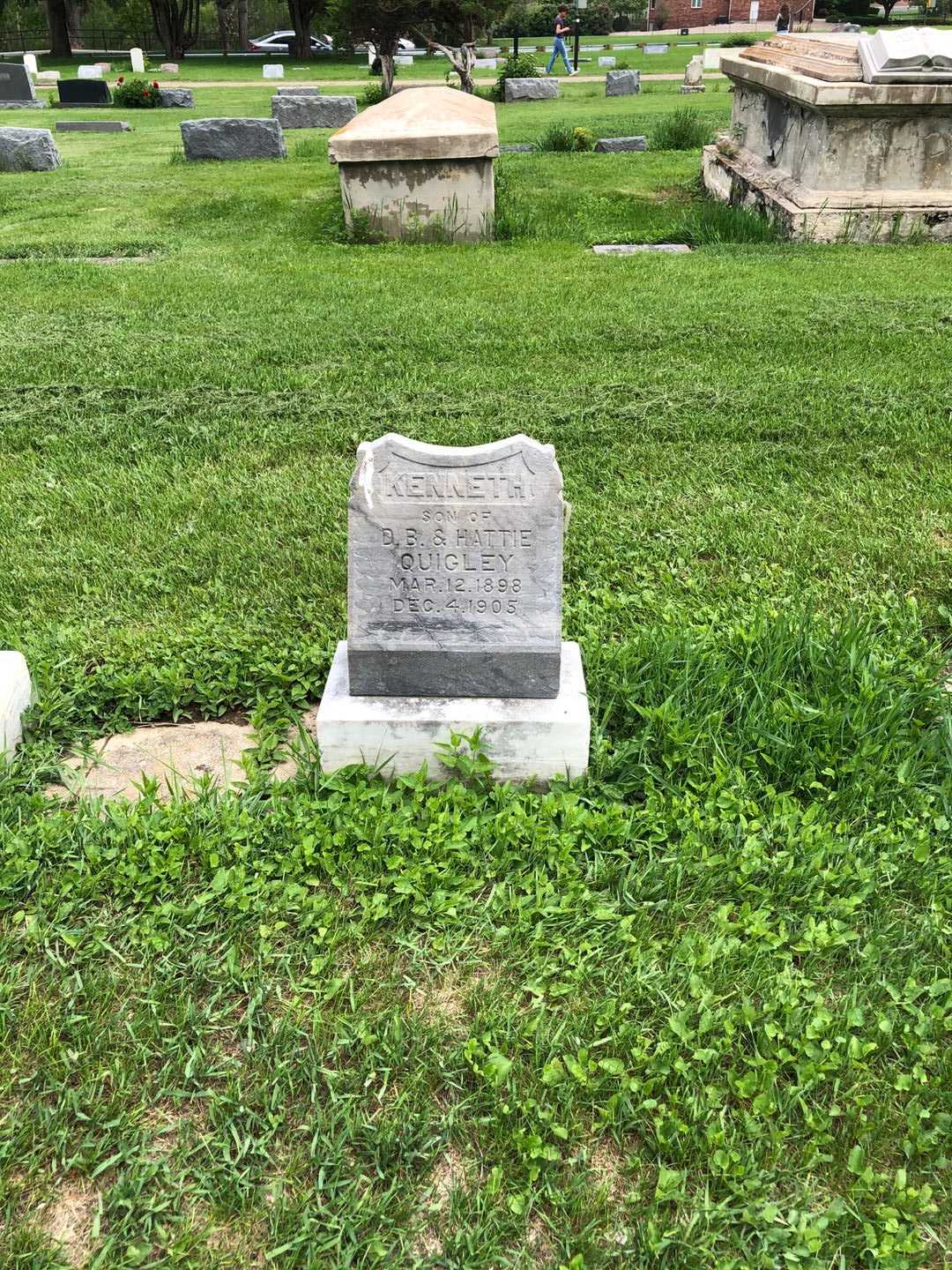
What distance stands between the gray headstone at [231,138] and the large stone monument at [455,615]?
14.8m

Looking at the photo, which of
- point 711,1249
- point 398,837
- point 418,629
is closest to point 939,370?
point 418,629

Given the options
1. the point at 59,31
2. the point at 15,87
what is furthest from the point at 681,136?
the point at 59,31

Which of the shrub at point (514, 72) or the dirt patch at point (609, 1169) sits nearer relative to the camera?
the dirt patch at point (609, 1169)

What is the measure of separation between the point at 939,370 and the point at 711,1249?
5.36 metres

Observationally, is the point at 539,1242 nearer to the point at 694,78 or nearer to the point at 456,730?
the point at 456,730

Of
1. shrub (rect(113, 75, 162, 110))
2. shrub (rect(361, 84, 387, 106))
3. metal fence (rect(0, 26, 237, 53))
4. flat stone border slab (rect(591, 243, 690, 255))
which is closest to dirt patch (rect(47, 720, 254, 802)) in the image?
flat stone border slab (rect(591, 243, 690, 255))

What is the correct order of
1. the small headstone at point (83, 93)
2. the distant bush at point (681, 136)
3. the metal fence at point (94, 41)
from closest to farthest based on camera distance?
1. the distant bush at point (681, 136)
2. the small headstone at point (83, 93)
3. the metal fence at point (94, 41)

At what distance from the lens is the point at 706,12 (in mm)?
57031

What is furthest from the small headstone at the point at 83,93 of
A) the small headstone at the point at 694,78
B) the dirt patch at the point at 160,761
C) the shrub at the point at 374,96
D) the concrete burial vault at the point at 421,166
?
the dirt patch at the point at 160,761

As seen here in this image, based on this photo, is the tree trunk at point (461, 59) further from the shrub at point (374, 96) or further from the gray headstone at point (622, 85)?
the gray headstone at point (622, 85)

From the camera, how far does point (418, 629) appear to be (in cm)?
281

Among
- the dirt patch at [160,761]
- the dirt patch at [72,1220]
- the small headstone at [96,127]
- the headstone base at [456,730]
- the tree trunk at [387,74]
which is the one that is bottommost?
the dirt patch at [72,1220]

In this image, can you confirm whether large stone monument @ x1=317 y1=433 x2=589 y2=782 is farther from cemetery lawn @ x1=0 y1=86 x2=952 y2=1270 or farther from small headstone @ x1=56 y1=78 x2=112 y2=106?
small headstone @ x1=56 y1=78 x2=112 y2=106

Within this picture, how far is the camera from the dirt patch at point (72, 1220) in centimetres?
175
